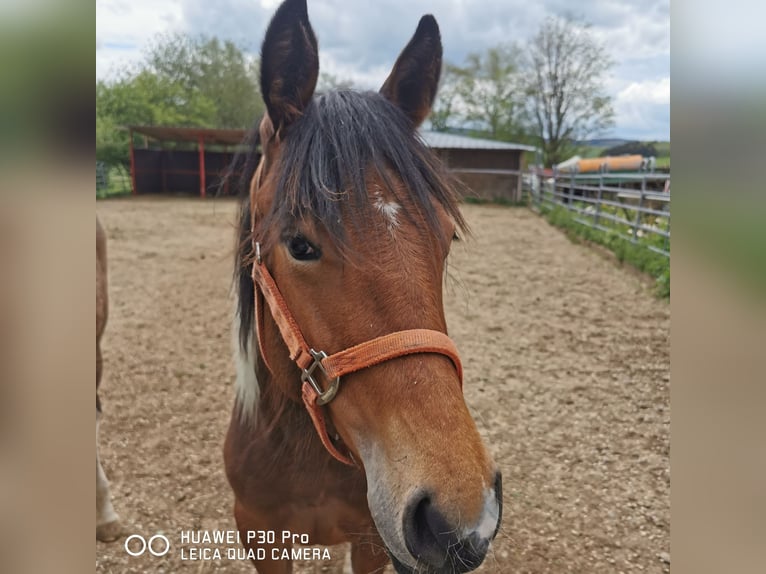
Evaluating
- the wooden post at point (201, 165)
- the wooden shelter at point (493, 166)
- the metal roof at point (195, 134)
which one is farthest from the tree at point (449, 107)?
the wooden post at point (201, 165)

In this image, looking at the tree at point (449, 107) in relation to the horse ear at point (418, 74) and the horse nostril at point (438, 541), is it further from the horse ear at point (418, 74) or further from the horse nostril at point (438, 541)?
the horse nostril at point (438, 541)

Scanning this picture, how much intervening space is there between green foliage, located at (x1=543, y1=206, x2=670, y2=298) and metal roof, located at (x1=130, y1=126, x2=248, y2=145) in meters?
9.94

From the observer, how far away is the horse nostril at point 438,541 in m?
0.93

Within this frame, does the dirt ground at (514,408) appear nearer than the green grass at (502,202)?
Yes

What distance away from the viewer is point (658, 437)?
3.45 m

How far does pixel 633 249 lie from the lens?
7.60 m

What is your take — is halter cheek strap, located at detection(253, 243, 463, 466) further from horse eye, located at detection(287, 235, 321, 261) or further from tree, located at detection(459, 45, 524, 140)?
tree, located at detection(459, 45, 524, 140)

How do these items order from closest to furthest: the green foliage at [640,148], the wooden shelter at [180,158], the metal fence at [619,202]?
the green foliage at [640,148] → the metal fence at [619,202] → the wooden shelter at [180,158]

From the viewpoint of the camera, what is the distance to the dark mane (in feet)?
3.83

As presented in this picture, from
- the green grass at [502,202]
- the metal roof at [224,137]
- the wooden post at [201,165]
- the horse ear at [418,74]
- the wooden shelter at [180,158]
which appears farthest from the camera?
the green grass at [502,202]

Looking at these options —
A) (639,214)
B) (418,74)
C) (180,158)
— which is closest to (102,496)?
(418,74)

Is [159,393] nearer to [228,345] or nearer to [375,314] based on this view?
[228,345]
